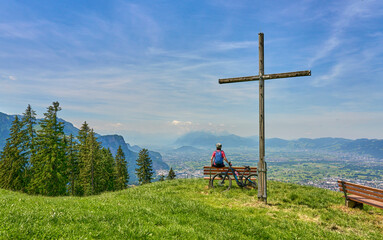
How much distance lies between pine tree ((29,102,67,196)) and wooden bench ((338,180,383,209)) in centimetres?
3548

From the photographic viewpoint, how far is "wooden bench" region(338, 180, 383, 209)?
9688 millimetres

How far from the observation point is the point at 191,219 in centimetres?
788

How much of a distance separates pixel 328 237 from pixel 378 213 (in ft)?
18.5

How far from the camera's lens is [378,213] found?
1042 centimetres

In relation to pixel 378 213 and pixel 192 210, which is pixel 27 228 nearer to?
pixel 192 210

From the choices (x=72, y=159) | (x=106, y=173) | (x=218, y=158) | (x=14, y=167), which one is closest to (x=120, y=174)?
(x=106, y=173)

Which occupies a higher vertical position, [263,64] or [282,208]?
[263,64]

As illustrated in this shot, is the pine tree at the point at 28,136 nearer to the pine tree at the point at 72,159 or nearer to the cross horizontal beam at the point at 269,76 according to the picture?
the pine tree at the point at 72,159

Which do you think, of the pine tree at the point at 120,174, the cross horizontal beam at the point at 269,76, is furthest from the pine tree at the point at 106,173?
the cross horizontal beam at the point at 269,76

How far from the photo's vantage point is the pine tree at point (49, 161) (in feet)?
102

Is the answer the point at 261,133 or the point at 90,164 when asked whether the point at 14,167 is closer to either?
the point at 90,164

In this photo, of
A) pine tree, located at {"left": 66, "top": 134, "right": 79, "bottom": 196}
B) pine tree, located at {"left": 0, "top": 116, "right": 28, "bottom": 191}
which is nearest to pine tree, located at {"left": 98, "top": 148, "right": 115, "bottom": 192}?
pine tree, located at {"left": 66, "top": 134, "right": 79, "bottom": 196}

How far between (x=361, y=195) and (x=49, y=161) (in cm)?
3678

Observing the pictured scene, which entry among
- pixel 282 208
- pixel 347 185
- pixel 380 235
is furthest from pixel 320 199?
pixel 380 235
